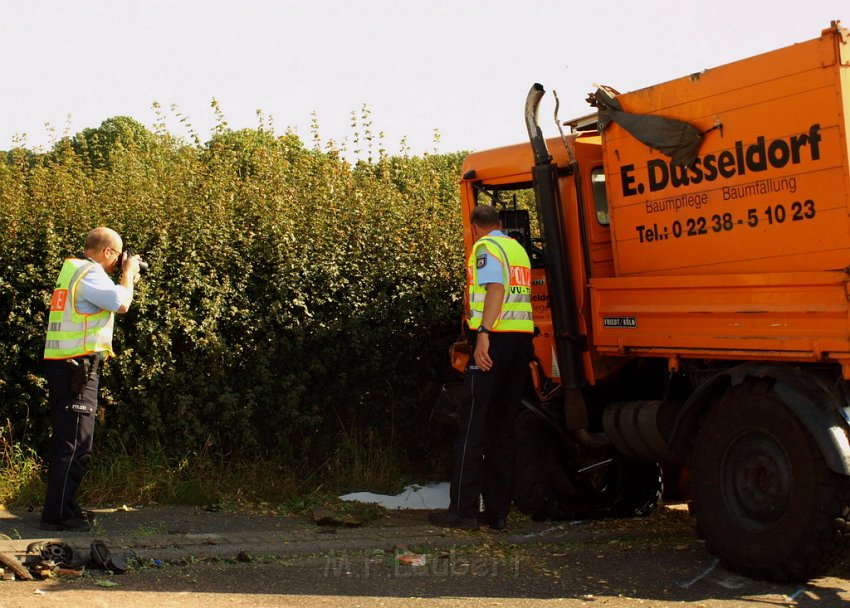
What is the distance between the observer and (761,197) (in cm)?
615

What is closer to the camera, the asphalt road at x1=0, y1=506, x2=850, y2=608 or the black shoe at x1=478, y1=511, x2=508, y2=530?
the asphalt road at x1=0, y1=506, x2=850, y2=608

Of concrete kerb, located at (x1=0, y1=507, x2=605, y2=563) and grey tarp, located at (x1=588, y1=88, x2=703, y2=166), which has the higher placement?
grey tarp, located at (x1=588, y1=88, x2=703, y2=166)

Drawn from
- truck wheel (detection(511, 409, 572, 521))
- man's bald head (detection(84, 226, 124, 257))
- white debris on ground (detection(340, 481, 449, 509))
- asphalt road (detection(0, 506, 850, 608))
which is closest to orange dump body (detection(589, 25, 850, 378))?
truck wheel (detection(511, 409, 572, 521))

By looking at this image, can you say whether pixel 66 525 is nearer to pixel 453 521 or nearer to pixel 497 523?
pixel 453 521

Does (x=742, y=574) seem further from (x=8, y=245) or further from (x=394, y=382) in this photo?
(x=8, y=245)

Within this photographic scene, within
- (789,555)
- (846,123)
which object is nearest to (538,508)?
(789,555)

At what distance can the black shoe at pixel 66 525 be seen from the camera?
6637 millimetres

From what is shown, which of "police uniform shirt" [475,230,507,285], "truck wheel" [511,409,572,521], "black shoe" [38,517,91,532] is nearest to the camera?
"black shoe" [38,517,91,532]

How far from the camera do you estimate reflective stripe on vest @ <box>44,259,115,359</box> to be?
6699 mm

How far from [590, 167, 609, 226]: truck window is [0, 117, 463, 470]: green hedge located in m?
2.17

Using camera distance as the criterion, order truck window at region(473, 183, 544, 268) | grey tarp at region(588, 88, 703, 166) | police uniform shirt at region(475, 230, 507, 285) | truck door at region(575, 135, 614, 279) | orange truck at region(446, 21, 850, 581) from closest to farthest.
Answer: orange truck at region(446, 21, 850, 581) < grey tarp at region(588, 88, 703, 166) < police uniform shirt at region(475, 230, 507, 285) < truck door at region(575, 135, 614, 279) < truck window at region(473, 183, 544, 268)

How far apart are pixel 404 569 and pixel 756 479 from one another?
2083 mm

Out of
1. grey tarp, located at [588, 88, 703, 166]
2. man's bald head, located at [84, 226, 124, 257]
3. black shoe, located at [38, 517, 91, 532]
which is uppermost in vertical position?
grey tarp, located at [588, 88, 703, 166]

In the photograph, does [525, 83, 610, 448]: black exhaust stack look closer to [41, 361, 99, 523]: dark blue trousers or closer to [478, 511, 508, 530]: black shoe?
[478, 511, 508, 530]: black shoe
